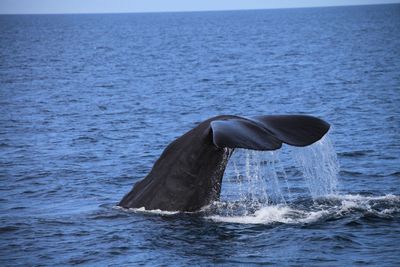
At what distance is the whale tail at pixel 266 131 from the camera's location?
7.64 metres

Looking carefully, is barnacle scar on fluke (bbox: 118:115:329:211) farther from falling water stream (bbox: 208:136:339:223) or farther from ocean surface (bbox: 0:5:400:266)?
falling water stream (bbox: 208:136:339:223)

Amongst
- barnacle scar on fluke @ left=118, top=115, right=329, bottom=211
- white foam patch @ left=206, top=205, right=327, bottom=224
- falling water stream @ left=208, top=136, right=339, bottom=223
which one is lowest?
white foam patch @ left=206, top=205, right=327, bottom=224

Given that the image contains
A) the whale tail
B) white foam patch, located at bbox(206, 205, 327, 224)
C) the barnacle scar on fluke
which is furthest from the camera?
white foam patch, located at bbox(206, 205, 327, 224)

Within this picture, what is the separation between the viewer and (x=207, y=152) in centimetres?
885

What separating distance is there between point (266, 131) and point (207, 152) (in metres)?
0.99

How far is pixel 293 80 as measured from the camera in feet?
120

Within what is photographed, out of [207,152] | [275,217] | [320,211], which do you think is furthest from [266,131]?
[320,211]

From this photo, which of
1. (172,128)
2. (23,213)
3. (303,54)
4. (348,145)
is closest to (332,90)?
(172,128)

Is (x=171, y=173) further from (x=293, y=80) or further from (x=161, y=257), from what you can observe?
(x=293, y=80)

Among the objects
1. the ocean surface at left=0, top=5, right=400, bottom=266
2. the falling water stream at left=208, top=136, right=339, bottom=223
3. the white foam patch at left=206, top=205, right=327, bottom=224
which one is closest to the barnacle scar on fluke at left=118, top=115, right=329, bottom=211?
the ocean surface at left=0, top=5, right=400, bottom=266

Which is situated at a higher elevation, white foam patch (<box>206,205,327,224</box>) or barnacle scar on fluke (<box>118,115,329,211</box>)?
barnacle scar on fluke (<box>118,115,329,211</box>)

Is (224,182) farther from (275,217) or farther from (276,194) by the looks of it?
(275,217)

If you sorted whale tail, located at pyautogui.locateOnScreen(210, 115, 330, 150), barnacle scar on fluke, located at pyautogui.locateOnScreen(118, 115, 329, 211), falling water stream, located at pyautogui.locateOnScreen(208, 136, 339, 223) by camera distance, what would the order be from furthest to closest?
falling water stream, located at pyautogui.locateOnScreen(208, 136, 339, 223) < barnacle scar on fluke, located at pyautogui.locateOnScreen(118, 115, 329, 211) < whale tail, located at pyautogui.locateOnScreen(210, 115, 330, 150)

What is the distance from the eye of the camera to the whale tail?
764cm
